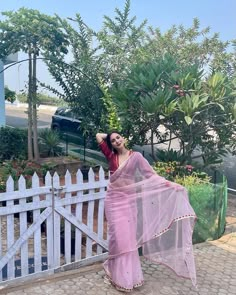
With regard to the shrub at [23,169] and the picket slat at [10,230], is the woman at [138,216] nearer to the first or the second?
the picket slat at [10,230]

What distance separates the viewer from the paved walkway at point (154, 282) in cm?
417

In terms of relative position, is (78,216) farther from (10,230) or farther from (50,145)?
(50,145)

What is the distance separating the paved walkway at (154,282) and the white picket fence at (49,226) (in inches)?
6.8

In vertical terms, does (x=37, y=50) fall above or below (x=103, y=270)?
above

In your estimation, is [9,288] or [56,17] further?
[56,17]

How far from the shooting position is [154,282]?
14.8 ft

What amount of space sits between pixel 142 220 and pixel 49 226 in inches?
43.6

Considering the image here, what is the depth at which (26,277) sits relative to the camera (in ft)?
14.1

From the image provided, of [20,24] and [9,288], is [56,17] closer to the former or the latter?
[20,24]

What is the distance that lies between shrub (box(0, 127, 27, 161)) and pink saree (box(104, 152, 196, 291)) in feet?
21.2

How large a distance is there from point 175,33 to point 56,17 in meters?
7.55

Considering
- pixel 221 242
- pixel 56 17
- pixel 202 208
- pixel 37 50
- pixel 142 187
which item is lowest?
pixel 221 242

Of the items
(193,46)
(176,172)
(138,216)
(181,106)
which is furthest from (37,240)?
(193,46)

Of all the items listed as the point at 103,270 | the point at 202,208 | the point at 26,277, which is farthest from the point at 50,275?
the point at 202,208
